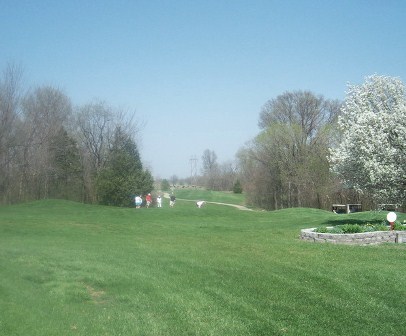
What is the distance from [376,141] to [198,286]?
1153 cm

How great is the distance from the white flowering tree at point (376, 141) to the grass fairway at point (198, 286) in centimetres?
436

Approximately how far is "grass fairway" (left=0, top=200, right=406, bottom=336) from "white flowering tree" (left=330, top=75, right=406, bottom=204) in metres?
4.36

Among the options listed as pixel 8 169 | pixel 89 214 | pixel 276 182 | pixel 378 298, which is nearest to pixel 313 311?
pixel 378 298

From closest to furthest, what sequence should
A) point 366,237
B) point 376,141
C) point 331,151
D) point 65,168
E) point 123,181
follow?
1. point 366,237
2. point 376,141
3. point 331,151
4. point 123,181
5. point 65,168

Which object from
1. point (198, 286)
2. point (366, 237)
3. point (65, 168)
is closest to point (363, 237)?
point (366, 237)

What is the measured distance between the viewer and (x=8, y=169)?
1518 inches

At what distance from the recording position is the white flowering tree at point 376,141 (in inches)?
689

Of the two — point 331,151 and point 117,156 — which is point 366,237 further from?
point 117,156

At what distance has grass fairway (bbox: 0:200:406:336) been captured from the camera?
6660mm

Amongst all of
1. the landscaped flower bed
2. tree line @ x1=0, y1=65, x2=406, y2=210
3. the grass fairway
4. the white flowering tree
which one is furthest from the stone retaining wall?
tree line @ x1=0, y1=65, x2=406, y2=210

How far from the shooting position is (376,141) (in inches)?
697

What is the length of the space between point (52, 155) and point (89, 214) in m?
17.7

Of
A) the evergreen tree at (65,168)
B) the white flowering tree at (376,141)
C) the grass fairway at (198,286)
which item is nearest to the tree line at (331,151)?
the white flowering tree at (376,141)

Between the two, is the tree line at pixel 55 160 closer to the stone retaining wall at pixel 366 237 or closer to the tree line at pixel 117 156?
the tree line at pixel 117 156
